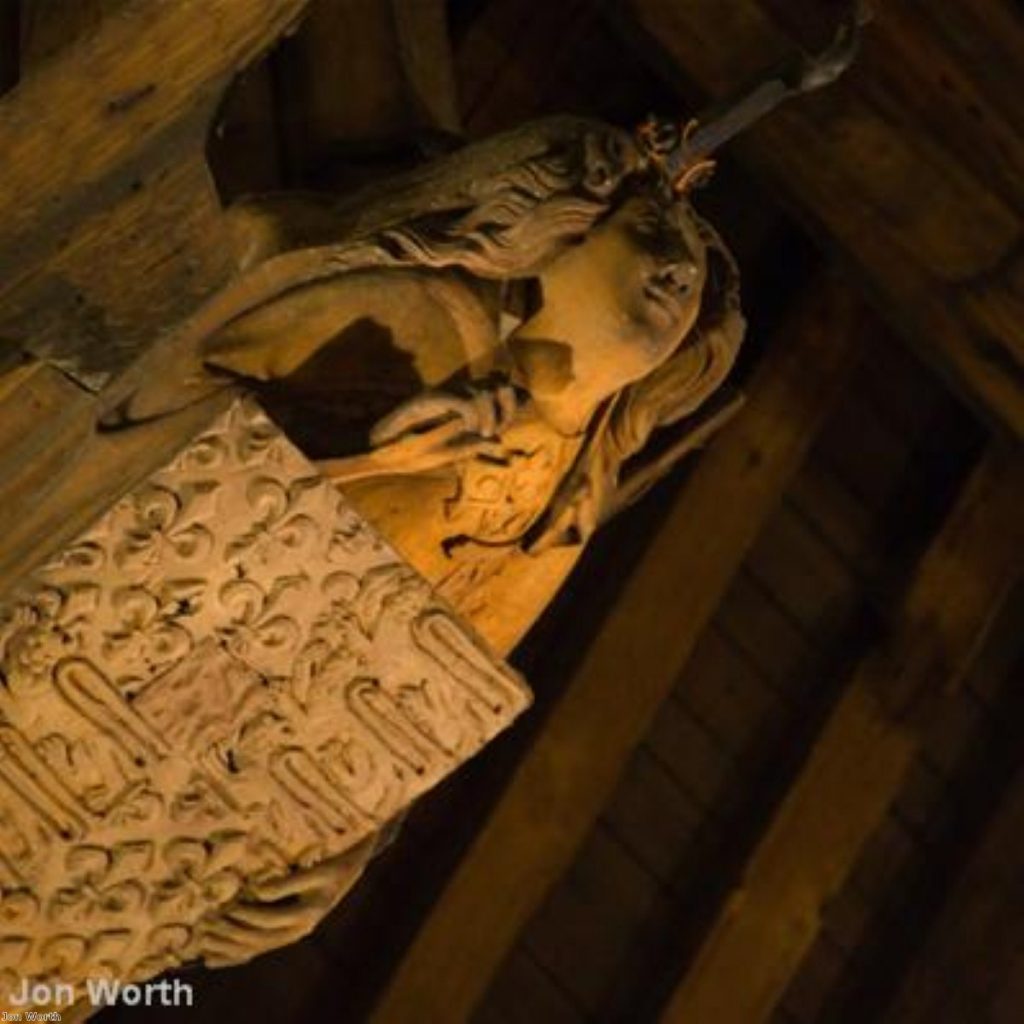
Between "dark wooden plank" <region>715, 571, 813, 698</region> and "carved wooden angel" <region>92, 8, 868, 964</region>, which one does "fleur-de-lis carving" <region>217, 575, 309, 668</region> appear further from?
"dark wooden plank" <region>715, 571, 813, 698</region>

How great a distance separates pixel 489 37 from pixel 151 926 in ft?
5.63

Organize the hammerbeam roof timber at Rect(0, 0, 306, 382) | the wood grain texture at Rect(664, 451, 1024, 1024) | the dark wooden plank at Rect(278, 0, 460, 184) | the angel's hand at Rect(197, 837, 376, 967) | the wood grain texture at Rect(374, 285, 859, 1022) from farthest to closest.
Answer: the wood grain texture at Rect(664, 451, 1024, 1024) < the wood grain texture at Rect(374, 285, 859, 1022) < the dark wooden plank at Rect(278, 0, 460, 184) < the angel's hand at Rect(197, 837, 376, 967) < the hammerbeam roof timber at Rect(0, 0, 306, 382)

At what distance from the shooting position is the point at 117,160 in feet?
6.53

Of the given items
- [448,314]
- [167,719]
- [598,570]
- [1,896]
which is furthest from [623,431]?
[598,570]

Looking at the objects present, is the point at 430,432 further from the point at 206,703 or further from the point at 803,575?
the point at 803,575

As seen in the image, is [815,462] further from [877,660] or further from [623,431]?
[623,431]

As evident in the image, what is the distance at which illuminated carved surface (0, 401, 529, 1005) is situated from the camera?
1.99 m

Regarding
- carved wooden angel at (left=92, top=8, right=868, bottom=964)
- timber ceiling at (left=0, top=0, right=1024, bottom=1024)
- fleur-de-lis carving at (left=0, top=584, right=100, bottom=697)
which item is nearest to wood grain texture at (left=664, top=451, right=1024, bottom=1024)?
timber ceiling at (left=0, top=0, right=1024, bottom=1024)

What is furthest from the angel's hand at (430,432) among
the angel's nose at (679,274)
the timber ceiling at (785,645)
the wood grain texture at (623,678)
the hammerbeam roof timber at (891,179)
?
the wood grain texture at (623,678)

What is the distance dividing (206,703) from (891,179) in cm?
153

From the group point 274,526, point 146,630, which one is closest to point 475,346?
point 274,526

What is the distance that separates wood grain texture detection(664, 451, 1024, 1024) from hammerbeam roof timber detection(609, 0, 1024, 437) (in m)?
0.37

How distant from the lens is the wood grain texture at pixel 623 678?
321 centimetres

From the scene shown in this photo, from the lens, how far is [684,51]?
312cm
